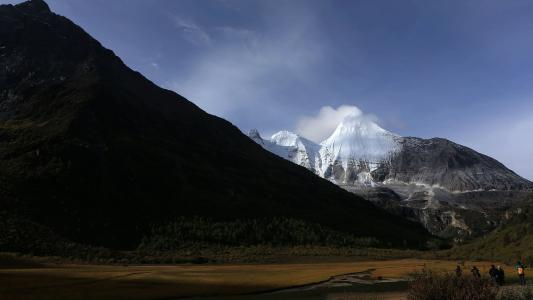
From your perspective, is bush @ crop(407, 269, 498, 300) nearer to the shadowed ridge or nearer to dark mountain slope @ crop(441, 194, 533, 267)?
dark mountain slope @ crop(441, 194, 533, 267)

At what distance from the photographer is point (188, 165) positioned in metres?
128

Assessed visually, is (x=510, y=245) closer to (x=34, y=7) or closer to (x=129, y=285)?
(x=129, y=285)

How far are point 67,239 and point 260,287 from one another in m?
47.5

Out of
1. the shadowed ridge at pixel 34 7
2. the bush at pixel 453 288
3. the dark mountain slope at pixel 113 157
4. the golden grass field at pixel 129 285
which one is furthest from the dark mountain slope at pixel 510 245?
the shadowed ridge at pixel 34 7

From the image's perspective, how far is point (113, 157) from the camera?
360 ft

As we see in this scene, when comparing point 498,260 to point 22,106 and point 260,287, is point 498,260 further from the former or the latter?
point 22,106

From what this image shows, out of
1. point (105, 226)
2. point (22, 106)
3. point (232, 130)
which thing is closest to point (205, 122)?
point (232, 130)

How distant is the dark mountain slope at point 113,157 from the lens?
291 feet

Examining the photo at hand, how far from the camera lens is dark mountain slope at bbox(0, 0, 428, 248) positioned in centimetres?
8875

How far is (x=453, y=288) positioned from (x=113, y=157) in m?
103

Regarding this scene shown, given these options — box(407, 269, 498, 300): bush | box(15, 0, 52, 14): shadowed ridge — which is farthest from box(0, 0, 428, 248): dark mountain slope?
box(407, 269, 498, 300): bush

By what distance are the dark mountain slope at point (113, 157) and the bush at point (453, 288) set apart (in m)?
70.2

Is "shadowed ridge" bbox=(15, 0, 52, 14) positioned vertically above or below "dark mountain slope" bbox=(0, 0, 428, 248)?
above

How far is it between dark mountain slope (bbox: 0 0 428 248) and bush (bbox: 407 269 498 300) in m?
70.2
